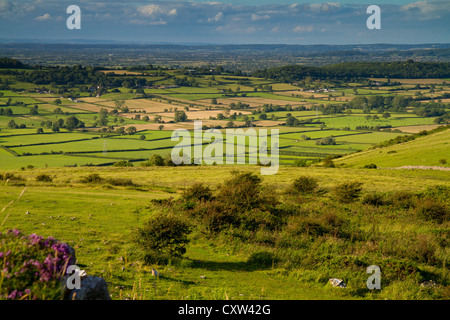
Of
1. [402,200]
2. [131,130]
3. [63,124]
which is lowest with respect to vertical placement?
[131,130]

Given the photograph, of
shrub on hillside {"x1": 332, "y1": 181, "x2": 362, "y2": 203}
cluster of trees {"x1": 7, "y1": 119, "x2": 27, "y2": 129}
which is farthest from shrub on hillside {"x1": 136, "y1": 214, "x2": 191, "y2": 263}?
cluster of trees {"x1": 7, "y1": 119, "x2": 27, "y2": 129}

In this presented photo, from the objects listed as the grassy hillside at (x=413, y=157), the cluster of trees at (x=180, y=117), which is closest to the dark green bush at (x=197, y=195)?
the grassy hillside at (x=413, y=157)

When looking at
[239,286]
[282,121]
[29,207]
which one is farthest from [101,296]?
[282,121]

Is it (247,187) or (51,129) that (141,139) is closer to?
(51,129)

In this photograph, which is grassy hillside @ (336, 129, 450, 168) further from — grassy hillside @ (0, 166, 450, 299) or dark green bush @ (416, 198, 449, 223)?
dark green bush @ (416, 198, 449, 223)

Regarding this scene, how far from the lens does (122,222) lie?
803 inches

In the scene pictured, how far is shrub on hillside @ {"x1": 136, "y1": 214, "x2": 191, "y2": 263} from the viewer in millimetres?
14477

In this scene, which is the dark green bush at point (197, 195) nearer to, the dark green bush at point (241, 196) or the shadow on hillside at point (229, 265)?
the dark green bush at point (241, 196)

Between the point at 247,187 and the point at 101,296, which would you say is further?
the point at 247,187

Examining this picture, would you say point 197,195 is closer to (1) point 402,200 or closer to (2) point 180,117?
(1) point 402,200

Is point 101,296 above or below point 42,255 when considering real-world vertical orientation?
below

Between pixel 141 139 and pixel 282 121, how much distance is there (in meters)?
62.9

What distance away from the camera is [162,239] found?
14984mm

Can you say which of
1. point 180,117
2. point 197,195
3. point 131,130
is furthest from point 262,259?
point 180,117
